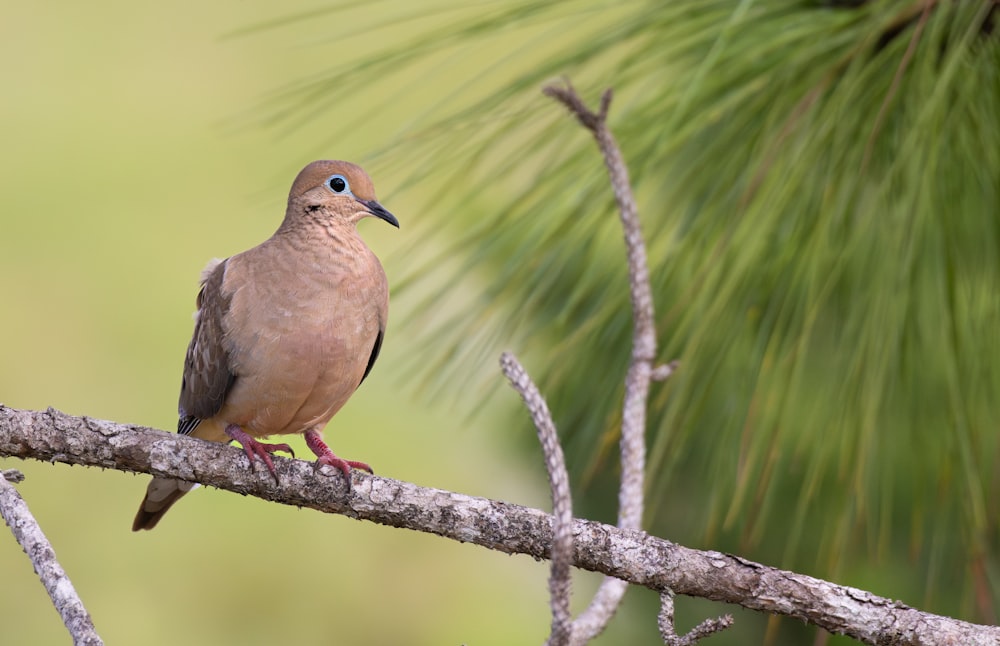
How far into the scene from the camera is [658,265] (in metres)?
1.28

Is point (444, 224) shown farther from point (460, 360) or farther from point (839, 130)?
point (839, 130)

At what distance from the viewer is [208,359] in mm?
1257

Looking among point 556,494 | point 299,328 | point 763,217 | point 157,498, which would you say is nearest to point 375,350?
point 299,328

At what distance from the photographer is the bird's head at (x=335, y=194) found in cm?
125

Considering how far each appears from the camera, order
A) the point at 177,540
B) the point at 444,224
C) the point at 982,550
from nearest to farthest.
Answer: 1. the point at 982,550
2. the point at 444,224
3. the point at 177,540

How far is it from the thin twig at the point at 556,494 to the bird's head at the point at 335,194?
60cm

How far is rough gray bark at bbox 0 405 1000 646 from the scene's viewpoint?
3.03 ft

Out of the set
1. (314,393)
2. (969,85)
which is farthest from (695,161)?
(314,393)

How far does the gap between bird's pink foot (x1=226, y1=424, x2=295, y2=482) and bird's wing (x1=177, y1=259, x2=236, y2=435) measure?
0.15ft

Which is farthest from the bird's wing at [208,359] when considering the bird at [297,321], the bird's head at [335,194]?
the bird's head at [335,194]

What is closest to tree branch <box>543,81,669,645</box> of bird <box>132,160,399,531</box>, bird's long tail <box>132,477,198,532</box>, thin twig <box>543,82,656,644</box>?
thin twig <box>543,82,656,644</box>

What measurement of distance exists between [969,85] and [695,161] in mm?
280

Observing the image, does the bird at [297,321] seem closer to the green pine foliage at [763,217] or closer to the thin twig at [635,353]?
the green pine foliage at [763,217]

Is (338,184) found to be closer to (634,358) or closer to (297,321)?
(297,321)
